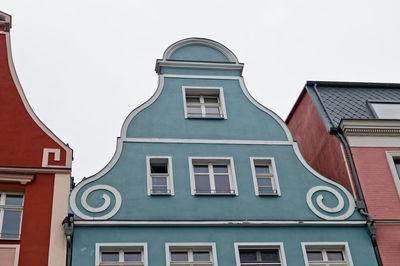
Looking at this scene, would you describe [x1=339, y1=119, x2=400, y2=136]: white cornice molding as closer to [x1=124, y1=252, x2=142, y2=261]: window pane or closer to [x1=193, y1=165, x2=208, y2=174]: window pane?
[x1=193, y1=165, x2=208, y2=174]: window pane

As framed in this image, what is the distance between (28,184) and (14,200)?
0.57m

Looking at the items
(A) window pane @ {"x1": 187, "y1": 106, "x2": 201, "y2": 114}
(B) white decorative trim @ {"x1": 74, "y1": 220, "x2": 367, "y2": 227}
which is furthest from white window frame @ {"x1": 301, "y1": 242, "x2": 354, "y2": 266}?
(A) window pane @ {"x1": 187, "y1": 106, "x2": 201, "y2": 114}

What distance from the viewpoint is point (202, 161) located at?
64.2 feet

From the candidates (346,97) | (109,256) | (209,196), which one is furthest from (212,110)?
(109,256)

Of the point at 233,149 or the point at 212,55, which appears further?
the point at 212,55

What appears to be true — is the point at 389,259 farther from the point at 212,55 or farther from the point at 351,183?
the point at 212,55

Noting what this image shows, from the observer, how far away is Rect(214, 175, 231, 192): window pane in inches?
749

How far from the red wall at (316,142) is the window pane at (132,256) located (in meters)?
6.89

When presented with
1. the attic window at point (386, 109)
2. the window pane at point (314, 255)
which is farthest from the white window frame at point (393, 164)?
the window pane at point (314, 255)

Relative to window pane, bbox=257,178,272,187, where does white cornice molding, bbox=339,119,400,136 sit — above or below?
above

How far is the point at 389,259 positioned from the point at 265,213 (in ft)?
12.0

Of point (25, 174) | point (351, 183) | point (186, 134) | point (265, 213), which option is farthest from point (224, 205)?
point (25, 174)

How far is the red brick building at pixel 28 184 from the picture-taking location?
16.6m

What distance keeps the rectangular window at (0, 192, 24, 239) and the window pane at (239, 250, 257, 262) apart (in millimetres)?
5980
